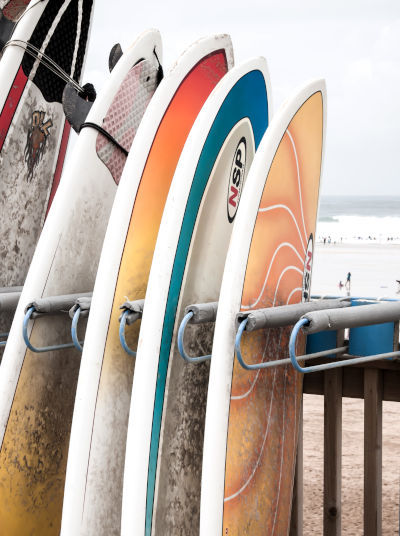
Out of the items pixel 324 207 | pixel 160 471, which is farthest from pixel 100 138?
pixel 324 207

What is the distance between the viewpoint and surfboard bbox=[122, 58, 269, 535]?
1.29 meters

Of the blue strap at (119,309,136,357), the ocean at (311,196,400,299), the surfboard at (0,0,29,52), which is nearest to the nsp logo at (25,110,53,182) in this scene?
the surfboard at (0,0,29,52)

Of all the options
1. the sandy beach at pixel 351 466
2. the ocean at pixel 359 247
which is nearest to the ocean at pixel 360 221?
the ocean at pixel 359 247

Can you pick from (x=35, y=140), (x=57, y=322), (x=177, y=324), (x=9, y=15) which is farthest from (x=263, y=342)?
(x=9, y=15)

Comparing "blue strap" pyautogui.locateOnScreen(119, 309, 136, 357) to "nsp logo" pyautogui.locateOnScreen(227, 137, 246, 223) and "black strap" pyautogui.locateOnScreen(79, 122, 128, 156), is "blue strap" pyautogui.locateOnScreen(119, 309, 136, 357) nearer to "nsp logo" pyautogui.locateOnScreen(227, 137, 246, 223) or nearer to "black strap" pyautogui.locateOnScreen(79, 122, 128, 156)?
"nsp logo" pyautogui.locateOnScreen(227, 137, 246, 223)

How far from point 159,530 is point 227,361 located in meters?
0.39

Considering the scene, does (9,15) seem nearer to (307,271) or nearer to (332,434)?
(307,271)

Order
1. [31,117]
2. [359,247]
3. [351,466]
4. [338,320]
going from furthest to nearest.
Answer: [359,247] < [351,466] < [31,117] < [338,320]

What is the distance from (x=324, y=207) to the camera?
22.3 meters

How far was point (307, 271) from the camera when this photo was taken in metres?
1.72

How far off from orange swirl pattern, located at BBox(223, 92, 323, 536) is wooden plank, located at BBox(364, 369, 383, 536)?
7.3 inches

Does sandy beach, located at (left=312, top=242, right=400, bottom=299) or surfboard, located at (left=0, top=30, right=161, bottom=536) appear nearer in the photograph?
surfboard, located at (left=0, top=30, right=161, bottom=536)

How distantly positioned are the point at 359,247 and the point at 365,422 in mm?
14133

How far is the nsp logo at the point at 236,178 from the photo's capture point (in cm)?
155
